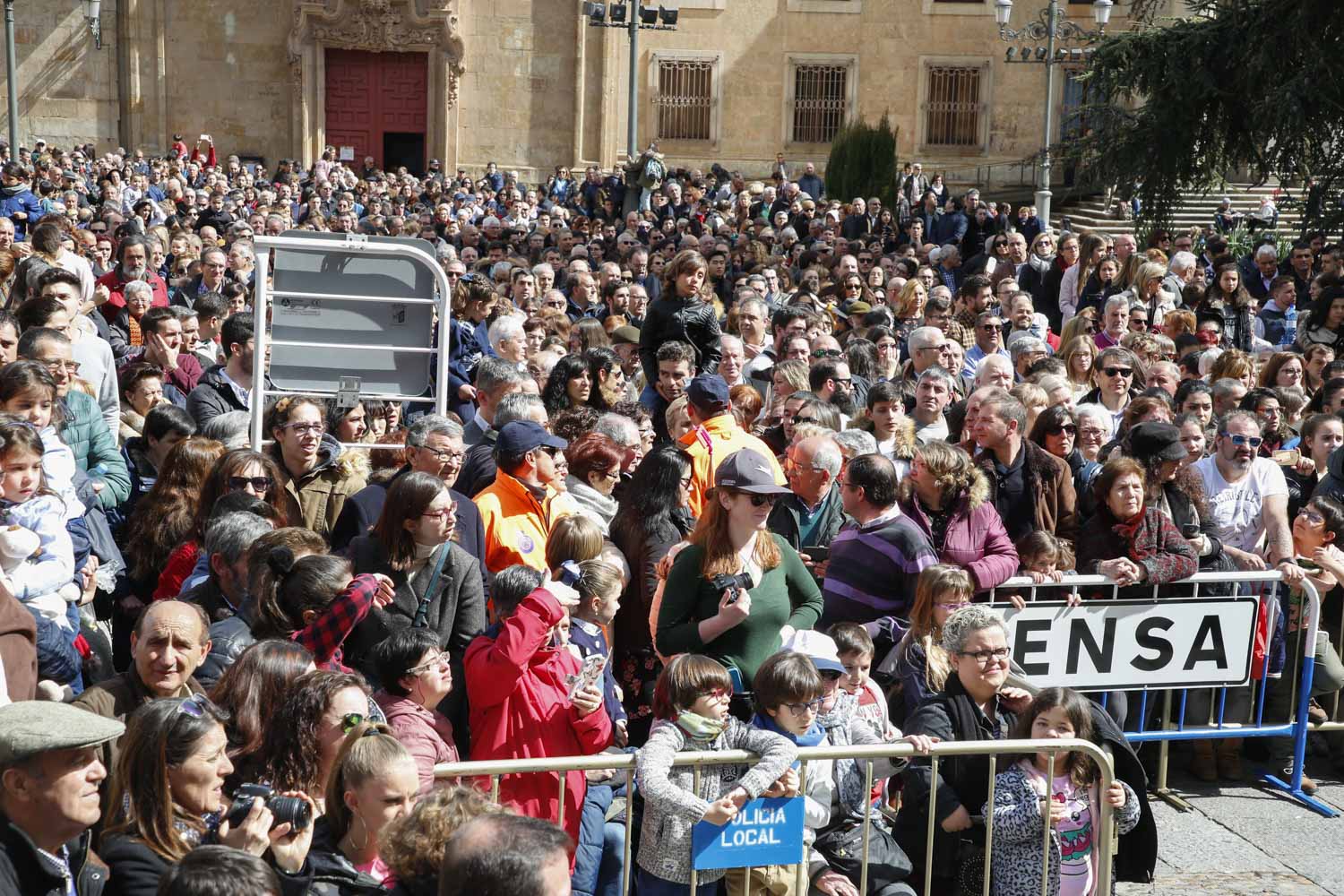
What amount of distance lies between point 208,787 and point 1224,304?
1081 cm

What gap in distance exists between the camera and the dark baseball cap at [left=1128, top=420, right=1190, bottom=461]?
22.8ft

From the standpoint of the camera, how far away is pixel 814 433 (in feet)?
22.7

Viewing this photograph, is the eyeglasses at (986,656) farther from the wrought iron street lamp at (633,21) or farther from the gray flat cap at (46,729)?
the wrought iron street lamp at (633,21)

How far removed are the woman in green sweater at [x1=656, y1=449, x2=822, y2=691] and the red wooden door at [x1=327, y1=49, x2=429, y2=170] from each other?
30.4 metres

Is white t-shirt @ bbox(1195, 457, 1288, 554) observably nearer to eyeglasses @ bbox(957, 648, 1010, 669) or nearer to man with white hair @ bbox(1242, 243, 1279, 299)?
eyeglasses @ bbox(957, 648, 1010, 669)

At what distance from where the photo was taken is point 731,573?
5.38 meters

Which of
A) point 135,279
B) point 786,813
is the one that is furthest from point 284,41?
point 786,813

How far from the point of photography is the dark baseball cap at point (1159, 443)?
22.8 feet

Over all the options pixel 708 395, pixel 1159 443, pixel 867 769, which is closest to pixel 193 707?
pixel 867 769

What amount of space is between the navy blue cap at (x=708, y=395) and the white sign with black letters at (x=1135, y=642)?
67.6 inches

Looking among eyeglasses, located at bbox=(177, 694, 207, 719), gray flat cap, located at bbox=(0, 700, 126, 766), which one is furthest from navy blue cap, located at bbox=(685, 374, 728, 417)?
gray flat cap, located at bbox=(0, 700, 126, 766)

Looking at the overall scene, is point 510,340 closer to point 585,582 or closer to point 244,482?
point 244,482

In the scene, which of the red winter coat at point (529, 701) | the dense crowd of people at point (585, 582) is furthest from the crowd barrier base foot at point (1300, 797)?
the red winter coat at point (529, 701)

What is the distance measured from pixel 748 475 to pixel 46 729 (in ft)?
8.66
